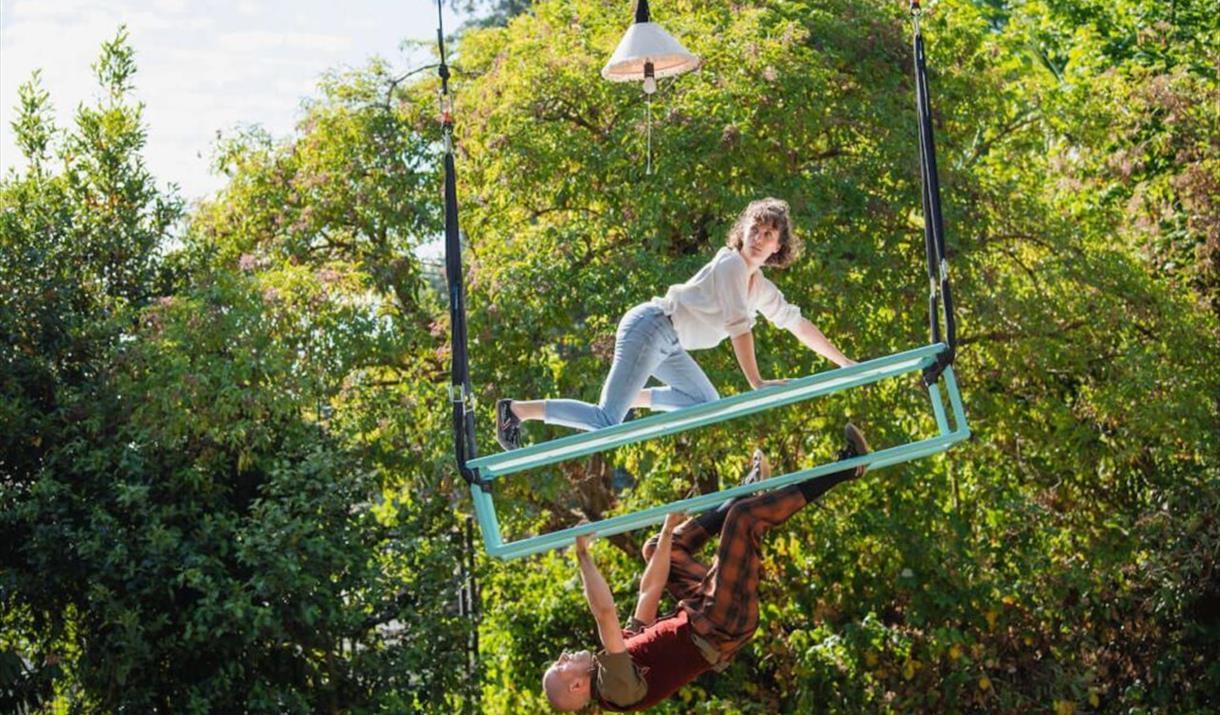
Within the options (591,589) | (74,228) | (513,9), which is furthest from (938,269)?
(513,9)

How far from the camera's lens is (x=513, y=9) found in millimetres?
20922

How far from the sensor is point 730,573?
17.4 feet

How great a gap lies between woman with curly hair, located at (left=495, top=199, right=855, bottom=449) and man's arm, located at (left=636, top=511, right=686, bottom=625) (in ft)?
1.23

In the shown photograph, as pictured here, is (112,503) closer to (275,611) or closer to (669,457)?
(275,611)

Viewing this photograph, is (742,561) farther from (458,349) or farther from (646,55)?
(646,55)

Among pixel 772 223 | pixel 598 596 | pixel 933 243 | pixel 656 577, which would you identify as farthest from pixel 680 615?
pixel 933 243

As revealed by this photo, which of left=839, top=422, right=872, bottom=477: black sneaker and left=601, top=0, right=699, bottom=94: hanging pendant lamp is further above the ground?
left=601, top=0, right=699, bottom=94: hanging pendant lamp

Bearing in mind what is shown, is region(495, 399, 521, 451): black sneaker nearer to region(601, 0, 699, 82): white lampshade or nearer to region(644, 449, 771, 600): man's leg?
region(644, 449, 771, 600): man's leg

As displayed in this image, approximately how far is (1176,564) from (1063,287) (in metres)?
1.70

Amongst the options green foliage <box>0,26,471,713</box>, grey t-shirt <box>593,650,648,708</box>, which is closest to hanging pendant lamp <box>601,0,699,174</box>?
grey t-shirt <box>593,650,648,708</box>

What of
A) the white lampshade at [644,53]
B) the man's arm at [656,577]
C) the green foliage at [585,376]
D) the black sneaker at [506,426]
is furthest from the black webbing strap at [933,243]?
the green foliage at [585,376]

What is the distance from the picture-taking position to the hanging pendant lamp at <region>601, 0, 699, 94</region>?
577cm

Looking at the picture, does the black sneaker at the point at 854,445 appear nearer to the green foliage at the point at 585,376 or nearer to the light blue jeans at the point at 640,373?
the light blue jeans at the point at 640,373

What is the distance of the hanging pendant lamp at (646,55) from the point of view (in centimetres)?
577
